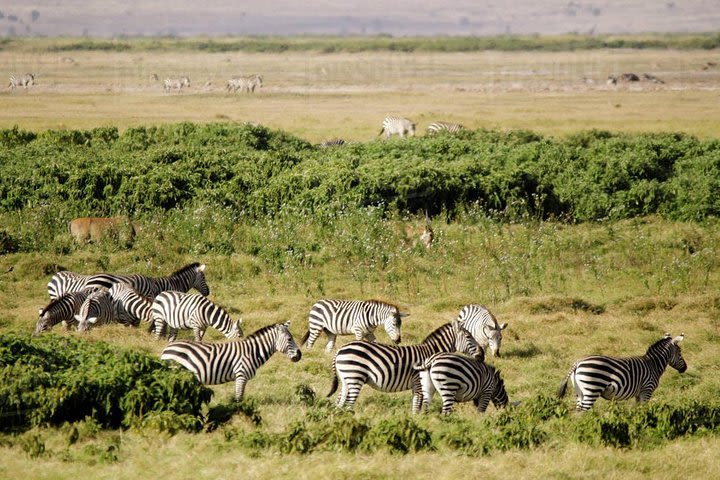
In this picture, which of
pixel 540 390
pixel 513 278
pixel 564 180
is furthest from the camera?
pixel 564 180

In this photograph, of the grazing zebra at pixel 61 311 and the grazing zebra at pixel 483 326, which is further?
the grazing zebra at pixel 61 311

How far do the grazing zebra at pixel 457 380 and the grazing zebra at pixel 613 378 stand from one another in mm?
1017

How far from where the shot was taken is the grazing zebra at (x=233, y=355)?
12.2 m

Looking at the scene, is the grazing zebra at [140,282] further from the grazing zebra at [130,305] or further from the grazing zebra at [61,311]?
the grazing zebra at [61,311]

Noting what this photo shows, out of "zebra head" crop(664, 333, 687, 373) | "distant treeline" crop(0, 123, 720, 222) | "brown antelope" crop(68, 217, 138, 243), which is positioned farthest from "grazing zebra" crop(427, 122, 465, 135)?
"zebra head" crop(664, 333, 687, 373)

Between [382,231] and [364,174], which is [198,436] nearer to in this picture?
[382,231]

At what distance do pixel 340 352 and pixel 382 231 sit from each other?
375 inches

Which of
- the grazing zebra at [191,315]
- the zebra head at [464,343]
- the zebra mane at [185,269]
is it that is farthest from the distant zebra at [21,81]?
the zebra head at [464,343]

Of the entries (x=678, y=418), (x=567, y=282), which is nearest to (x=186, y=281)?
(x=567, y=282)

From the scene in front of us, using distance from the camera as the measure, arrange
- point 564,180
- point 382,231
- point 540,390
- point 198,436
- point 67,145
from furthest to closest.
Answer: point 67,145 → point 564,180 → point 382,231 → point 540,390 → point 198,436

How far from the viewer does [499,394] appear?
1210cm

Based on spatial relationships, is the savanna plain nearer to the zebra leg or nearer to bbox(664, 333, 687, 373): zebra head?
bbox(664, 333, 687, 373): zebra head

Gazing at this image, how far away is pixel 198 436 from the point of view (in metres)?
10.5

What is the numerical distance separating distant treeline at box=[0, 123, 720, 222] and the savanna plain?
0.08 meters
